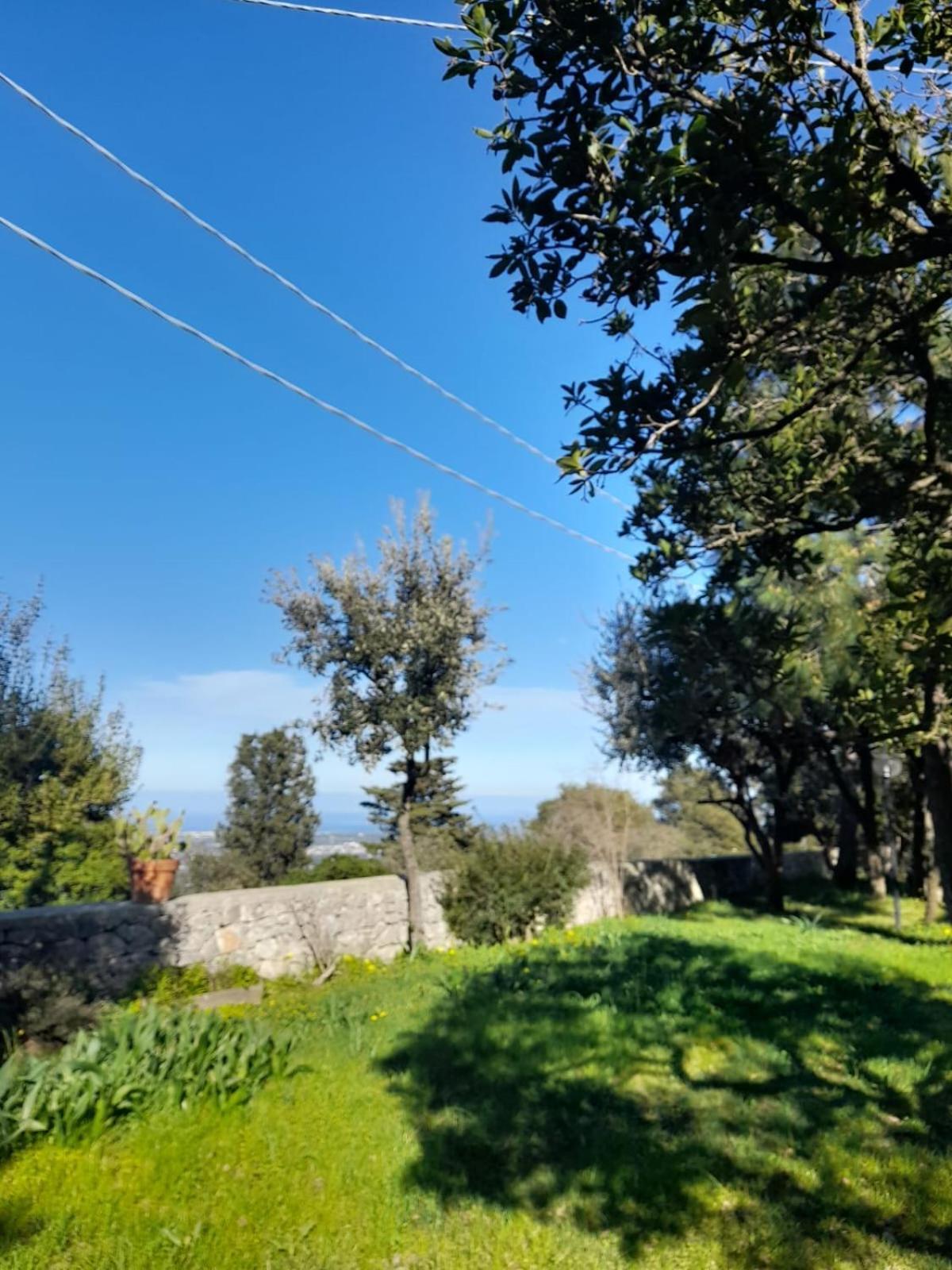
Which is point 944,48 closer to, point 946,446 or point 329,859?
point 946,446

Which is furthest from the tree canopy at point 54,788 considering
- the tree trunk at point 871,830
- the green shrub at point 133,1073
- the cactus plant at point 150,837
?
the tree trunk at point 871,830

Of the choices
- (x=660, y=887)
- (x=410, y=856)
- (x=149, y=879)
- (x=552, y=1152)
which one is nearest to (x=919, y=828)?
(x=660, y=887)

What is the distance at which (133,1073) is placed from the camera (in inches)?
174

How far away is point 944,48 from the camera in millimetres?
3029

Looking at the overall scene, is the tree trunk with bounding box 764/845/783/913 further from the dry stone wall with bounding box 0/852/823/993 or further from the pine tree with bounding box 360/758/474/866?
the pine tree with bounding box 360/758/474/866

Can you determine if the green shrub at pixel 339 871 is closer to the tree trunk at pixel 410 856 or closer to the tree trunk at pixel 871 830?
the tree trunk at pixel 410 856

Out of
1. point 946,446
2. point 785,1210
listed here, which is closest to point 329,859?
point 785,1210

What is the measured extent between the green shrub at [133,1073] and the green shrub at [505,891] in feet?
20.2

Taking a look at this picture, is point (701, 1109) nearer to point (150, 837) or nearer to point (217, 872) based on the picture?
point (150, 837)

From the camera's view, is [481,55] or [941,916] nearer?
[481,55]

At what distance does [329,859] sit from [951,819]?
38.7 feet

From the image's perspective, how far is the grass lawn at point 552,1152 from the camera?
10.6ft

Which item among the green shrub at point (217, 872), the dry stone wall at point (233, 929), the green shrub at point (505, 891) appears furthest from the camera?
the green shrub at point (217, 872)

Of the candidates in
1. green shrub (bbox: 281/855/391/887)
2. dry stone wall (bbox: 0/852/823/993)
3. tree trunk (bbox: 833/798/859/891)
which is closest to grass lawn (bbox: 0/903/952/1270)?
dry stone wall (bbox: 0/852/823/993)
